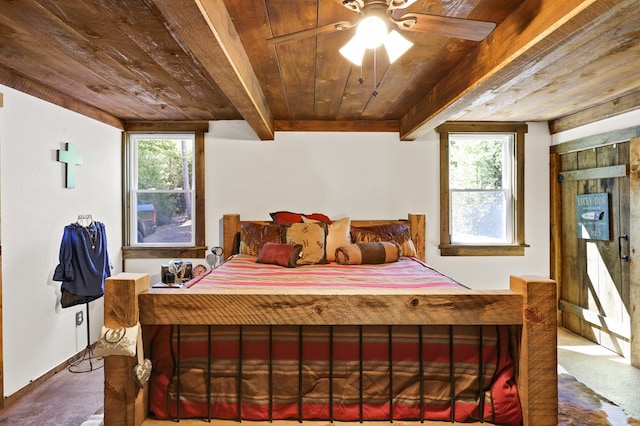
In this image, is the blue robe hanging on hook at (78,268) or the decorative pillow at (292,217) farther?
the decorative pillow at (292,217)

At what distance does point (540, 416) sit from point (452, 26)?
1433 mm

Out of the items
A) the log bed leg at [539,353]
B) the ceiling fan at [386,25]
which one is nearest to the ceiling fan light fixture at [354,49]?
the ceiling fan at [386,25]

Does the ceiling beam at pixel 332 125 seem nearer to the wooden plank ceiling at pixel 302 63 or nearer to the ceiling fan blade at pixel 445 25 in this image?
the wooden plank ceiling at pixel 302 63

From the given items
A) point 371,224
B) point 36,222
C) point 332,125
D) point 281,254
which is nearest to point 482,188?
point 371,224

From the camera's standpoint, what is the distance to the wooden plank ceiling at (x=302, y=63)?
5.51ft

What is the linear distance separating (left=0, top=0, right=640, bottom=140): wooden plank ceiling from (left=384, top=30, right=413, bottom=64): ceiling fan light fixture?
108mm

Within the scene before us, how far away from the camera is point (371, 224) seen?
3.89 m

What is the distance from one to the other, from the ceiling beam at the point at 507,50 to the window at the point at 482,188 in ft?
4.06

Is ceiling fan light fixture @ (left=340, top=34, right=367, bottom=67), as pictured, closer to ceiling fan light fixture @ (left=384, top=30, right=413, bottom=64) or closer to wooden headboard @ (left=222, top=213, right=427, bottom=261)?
ceiling fan light fixture @ (left=384, top=30, right=413, bottom=64)

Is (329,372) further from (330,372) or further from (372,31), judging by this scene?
(372,31)

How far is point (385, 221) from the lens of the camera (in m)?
3.93

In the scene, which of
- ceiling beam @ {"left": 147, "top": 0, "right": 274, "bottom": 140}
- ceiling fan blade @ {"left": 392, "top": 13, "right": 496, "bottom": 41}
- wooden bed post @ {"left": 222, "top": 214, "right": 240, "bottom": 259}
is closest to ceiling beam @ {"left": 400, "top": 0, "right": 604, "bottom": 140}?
ceiling fan blade @ {"left": 392, "top": 13, "right": 496, "bottom": 41}

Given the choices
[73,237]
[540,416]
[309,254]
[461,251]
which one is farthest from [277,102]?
[540,416]

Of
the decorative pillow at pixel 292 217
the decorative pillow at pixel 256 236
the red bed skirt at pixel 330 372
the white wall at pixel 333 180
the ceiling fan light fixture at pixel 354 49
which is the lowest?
the red bed skirt at pixel 330 372
